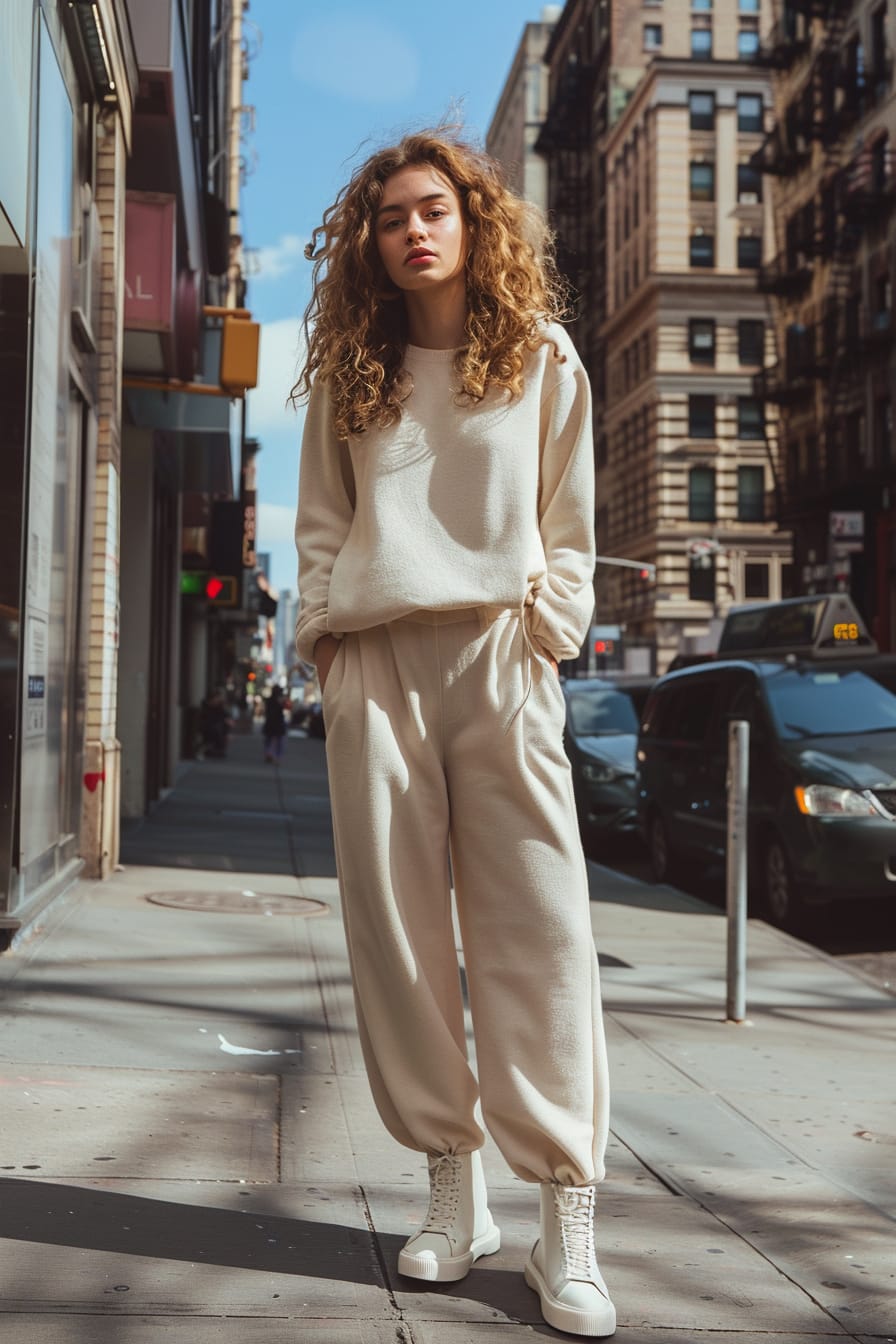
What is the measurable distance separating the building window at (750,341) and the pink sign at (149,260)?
58716 millimetres

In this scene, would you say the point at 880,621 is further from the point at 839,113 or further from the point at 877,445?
the point at 839,113

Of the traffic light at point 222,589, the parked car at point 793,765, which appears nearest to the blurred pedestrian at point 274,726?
the traffic light at point 222,589

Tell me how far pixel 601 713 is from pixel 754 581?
165 feet

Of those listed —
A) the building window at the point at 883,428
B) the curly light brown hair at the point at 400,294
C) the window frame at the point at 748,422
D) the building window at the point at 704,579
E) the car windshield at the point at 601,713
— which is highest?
the window frame at the point at 748,422

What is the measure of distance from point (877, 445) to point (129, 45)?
33.2m

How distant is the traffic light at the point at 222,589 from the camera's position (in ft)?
90.8

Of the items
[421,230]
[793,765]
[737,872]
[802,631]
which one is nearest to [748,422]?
[802,631]

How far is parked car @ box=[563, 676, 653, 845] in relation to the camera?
14.8 m

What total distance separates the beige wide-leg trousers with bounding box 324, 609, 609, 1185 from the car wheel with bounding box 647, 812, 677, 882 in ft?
30.6

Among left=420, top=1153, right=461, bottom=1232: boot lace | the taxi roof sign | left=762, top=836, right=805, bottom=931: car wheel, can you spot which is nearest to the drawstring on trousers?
left=420, top=1153, right=461, bottom=1232: boot lace

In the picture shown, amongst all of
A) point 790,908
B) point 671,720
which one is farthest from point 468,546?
point 671,720

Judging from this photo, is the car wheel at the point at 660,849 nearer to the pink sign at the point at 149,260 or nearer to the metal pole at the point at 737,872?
the pink sign at the point at 149,260

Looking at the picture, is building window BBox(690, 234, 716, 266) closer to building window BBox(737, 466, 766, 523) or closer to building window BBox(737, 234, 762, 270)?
building window BBox(737, 234, 762, 270)

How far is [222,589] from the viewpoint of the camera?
91.8ft
